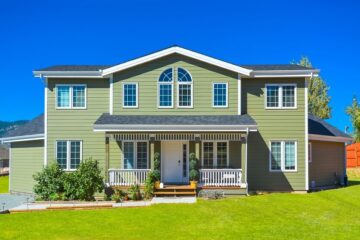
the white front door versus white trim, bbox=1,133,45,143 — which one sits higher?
white trim, bbox=1,133,45,143

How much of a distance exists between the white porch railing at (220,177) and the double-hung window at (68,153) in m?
6.70

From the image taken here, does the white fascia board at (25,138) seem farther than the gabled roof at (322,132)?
No

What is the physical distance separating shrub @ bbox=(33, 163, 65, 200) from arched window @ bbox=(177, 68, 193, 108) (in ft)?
23.2

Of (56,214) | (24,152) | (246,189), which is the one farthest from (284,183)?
(24,152)

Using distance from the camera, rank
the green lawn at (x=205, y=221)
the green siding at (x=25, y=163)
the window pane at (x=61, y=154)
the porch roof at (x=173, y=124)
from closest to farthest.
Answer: the green lawn at (x=205, y=221) < the porch roof at (x=173, y=124) < the window pane at (x=61, y=154) < the green siding at (x=25, y=163)

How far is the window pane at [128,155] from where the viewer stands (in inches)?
865

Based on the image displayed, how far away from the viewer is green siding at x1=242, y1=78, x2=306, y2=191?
2195 cm

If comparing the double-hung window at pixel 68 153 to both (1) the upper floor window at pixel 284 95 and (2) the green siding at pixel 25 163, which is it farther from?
(1) the upper floor window at pixel 284 95

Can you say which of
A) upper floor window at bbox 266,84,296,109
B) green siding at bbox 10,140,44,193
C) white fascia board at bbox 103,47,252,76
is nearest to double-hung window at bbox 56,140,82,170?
green siding at bbox 10,140,44,193

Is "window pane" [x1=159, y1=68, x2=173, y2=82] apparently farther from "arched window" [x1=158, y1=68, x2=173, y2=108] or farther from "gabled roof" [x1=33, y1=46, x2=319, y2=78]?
"gabled roof" [x1=33, y1=46, x2=319, y2=78]

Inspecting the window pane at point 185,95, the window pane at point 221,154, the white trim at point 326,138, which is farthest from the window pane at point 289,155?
the window pane at point 185,95

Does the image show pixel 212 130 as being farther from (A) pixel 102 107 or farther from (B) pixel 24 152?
(B) pixel 24 152

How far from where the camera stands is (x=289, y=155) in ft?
72.4

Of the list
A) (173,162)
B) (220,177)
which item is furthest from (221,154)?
(173,162)
